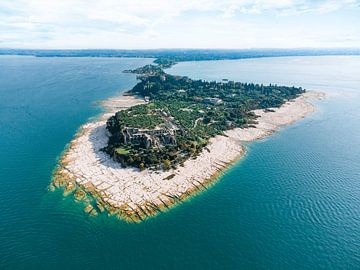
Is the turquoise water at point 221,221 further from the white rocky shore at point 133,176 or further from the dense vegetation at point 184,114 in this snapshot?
the dense vegetation at point 184,114

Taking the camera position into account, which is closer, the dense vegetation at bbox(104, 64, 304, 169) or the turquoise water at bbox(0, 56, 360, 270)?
the turquoise water at bbox(0, 56, 360, 270)

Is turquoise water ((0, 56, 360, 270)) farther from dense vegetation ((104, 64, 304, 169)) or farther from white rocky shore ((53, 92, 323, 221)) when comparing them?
dense vegetation ((104, 64, 304, 169))

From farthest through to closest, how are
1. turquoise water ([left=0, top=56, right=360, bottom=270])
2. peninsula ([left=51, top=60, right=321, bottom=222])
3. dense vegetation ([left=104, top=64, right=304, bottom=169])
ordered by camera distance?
dense vegetation ([left=104, top=64, right=304, bottom=169]) < peninsula ([left=51, top=60, right=321, bottom=222]) < turquoise water ([left=0, top=56, right=360, bottom=270])

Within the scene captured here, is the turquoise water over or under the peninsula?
under

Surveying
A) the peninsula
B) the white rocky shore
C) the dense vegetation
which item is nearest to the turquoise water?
the white rocky shore

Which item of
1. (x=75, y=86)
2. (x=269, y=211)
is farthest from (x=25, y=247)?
(x=75, y=86)

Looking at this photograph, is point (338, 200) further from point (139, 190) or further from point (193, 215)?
point (139, 190)

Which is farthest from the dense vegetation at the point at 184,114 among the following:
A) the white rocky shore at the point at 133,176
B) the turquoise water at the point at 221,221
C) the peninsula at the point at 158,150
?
the turquoise water at the point at 221,221
